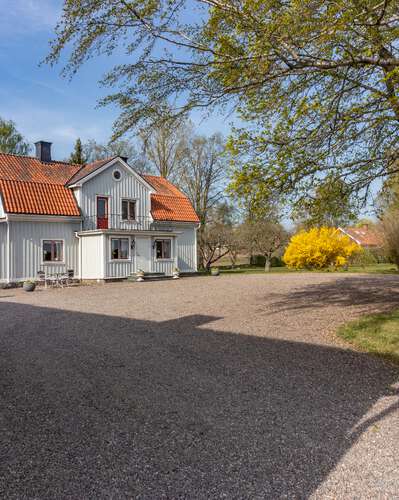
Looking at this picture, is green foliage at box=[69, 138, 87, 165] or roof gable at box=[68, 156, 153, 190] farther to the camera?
green foliage at box=[69, 138, 87, 165]

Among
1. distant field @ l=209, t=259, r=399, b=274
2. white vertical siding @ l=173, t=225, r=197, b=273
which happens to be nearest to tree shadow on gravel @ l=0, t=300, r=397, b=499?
white vertical siding @ l=173, t=225, r=197, b=273

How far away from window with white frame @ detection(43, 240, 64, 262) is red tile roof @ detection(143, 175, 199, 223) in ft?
20.0

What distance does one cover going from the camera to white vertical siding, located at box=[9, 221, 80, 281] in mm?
21297

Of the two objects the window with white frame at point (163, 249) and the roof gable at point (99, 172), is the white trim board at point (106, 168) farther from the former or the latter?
the window with white frame at point (163, 249)

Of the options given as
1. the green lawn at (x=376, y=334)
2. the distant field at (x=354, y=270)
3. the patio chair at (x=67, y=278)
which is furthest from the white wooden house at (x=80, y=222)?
the green lawn at (x=376, y=334)

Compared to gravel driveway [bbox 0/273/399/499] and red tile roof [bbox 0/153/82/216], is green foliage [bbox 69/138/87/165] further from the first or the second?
gravel driveway [bbox 0/273/399/499]

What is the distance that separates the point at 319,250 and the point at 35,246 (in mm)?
20096

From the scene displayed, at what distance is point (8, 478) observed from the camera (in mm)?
3248

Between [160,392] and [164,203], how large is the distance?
2391 cm

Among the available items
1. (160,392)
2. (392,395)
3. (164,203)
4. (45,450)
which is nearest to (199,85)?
(160,392)

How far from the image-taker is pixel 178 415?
447 cm

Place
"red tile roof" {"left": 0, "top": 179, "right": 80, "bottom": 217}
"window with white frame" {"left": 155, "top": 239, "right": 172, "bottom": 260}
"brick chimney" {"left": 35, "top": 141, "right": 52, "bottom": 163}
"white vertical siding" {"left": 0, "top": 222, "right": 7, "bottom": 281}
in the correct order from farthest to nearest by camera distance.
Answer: "brick chimney" {"left": 35, "top": 141, "right": 52, "bottom": 163}
"window with white frame" {"left": 155, "top": 239, "right": 172, "bottom": 260}
"red tile roof" {"left": 0, "top": 179, "right": 80, "bottom": 217}
"white vertical siding" {"left": 0, "top": 222, "right": 7, "bottom": 281}

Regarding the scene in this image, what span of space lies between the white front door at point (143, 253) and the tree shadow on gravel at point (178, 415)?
16222 millimetres

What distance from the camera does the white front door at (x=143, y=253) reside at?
→ 79.9ft
